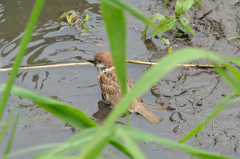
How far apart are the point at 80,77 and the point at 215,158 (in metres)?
3.59

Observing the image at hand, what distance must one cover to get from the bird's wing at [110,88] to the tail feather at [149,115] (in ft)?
1.65

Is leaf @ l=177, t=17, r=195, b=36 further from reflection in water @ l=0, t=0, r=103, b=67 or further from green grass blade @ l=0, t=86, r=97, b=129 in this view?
green grass blade @ l=0, t=86, r=97, b=129

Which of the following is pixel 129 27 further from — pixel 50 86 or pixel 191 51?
pixel 191 51

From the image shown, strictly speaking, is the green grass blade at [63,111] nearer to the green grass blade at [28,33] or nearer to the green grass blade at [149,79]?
the green grass blade at [28,33]

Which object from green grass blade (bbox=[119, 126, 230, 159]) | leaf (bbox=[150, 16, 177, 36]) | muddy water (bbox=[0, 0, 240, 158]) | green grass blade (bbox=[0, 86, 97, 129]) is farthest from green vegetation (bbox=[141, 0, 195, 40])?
green grass blade (bbox=[119, 126, 230, 159])

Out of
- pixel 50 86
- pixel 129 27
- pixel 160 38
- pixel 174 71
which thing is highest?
pixel 129 27

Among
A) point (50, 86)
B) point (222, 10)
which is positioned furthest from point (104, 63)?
point (222, 10)

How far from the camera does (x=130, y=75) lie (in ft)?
16.5

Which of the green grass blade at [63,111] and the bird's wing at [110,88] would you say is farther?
the bird's wing at [110,88]

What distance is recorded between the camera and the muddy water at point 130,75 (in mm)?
3923

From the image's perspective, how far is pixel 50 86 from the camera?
4.73 metres

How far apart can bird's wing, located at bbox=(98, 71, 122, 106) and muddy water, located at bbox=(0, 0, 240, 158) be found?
0.16 meters

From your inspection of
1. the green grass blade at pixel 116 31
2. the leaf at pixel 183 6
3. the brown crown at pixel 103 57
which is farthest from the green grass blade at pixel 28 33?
the leaf at pixel 183 6

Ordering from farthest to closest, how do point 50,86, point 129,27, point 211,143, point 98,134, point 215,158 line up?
point 129,27, point 50,86, point 211,143, point 215,158, point 98,134
